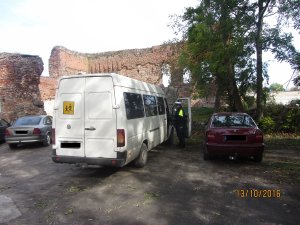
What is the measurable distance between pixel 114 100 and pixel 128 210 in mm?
2689

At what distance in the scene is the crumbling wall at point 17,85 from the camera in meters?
19.1

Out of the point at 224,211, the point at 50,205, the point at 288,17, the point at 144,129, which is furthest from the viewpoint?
the point at 288,17

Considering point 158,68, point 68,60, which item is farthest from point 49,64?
point 158,68

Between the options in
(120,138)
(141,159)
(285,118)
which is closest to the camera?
(120,138)

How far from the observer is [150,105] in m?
9.47

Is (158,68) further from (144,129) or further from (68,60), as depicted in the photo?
(144,129)

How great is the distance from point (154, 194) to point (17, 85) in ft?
52.9

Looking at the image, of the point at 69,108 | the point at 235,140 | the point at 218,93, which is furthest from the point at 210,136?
the point at 218,93

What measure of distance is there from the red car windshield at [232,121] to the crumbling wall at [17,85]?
14285 mm

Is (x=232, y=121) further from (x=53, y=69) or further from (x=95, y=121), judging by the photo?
(x=53, y=69)

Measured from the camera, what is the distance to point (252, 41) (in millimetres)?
13219

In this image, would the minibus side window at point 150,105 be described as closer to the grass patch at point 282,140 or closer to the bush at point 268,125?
the grass patch at point 282,140

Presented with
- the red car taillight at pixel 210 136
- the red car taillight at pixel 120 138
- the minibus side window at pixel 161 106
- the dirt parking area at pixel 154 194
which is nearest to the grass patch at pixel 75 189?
the dirt parking area at pixel 154 194

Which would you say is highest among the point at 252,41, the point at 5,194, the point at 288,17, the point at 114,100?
the point at 288,17
